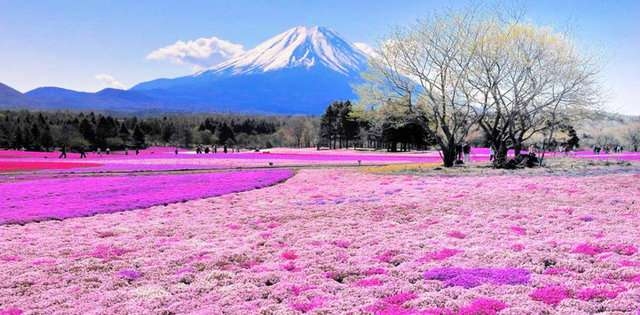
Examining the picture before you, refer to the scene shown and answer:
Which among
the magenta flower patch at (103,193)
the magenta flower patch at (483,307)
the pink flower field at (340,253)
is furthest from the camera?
the magenta flower patch at (103,193)

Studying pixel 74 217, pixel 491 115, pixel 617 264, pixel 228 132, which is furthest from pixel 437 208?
pixel 228 132

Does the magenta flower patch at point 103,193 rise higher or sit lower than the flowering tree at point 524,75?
lower

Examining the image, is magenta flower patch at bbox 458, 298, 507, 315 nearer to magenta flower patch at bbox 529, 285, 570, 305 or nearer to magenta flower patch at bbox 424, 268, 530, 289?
magenta flower patch at bbox 529, 285, 570, 305

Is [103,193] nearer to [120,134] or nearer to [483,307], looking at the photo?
[483,307]

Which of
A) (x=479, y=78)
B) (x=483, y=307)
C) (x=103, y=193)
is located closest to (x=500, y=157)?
(x=479, y=78)

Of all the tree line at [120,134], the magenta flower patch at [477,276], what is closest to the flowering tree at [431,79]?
the magenta flower patch at [477,276]

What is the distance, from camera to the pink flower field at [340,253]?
1059cm

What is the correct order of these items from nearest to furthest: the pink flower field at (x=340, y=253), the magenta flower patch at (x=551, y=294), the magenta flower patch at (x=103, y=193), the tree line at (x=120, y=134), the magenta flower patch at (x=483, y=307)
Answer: the magenta flower patch at (x=483, y=307) → the magenta flower patch at (x=551, y=294) → the pink flower field at (x=340, y=253) → the magenta flower patch at (x=103, y=193) → the tree line at (x=120, y=134)

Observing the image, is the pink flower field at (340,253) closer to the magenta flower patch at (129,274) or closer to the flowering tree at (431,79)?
the magenta flower patch at (129,274)

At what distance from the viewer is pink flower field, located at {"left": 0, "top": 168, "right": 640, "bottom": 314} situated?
34.8 feet

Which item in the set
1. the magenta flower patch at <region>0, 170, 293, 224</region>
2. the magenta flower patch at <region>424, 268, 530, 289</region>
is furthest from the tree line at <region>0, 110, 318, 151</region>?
the magenta flower patch at <region>424, 268, 530, 289</region>

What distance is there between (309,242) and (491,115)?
36.4 meters

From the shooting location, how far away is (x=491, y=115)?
48594mm

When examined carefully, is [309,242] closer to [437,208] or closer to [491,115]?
[437,208]
